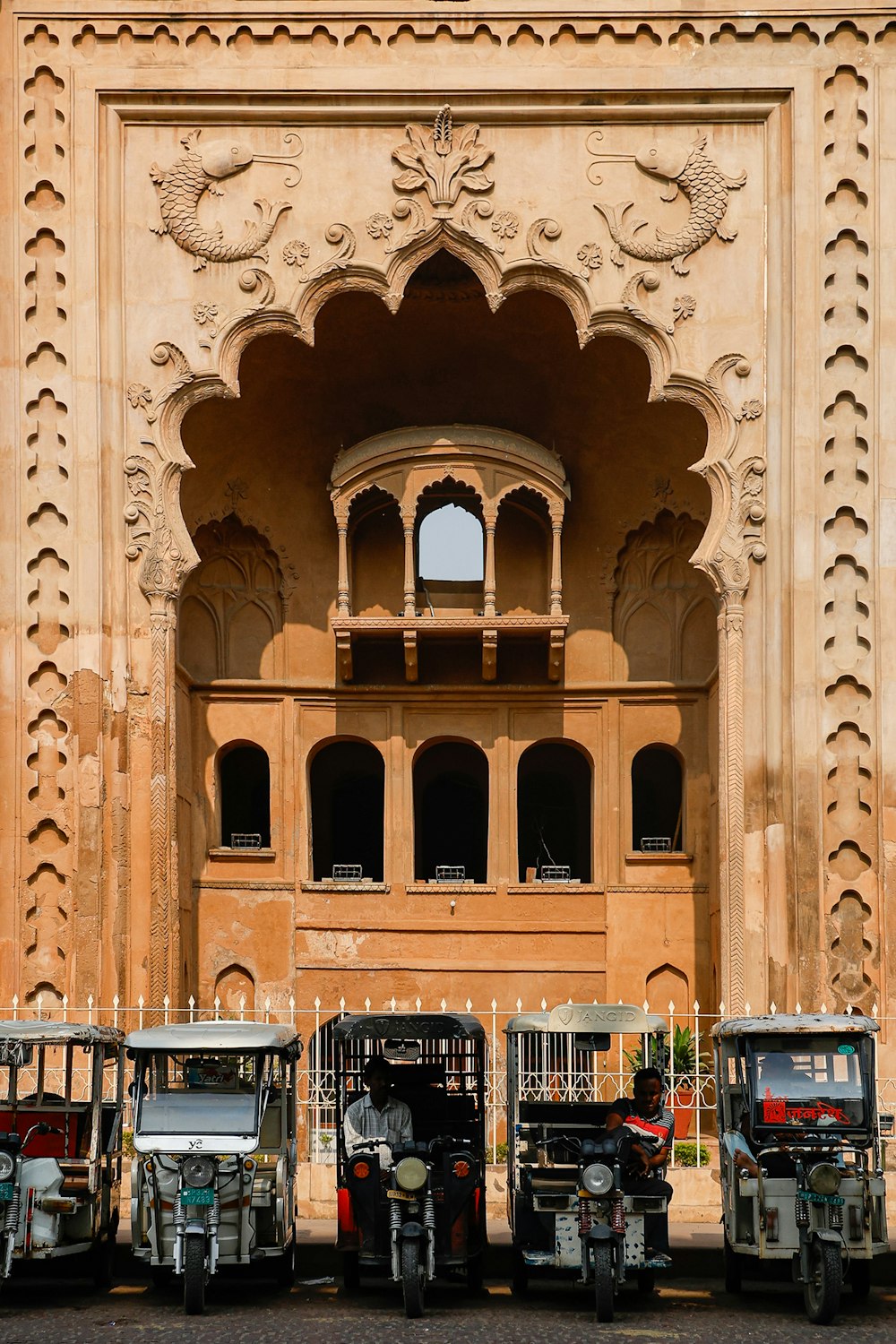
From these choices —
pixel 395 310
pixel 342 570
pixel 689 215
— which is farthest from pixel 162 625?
pixel 689 215

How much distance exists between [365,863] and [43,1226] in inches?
546

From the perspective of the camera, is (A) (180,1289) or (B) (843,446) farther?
(B) (843,446)

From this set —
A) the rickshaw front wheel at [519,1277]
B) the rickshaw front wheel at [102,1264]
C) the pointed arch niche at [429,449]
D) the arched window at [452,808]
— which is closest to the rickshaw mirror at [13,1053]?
the rickshaw front wheel at [102,1264]

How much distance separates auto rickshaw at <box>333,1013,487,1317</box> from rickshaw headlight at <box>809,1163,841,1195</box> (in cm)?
226

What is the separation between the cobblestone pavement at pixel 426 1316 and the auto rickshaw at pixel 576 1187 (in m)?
0.30

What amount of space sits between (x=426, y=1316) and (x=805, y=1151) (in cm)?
270

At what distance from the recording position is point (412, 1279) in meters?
12.3

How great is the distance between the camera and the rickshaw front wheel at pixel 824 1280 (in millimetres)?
12039

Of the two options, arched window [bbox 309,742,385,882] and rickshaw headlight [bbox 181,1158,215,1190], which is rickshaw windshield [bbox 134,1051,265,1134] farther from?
arched window [bbox 309,742,385,882]

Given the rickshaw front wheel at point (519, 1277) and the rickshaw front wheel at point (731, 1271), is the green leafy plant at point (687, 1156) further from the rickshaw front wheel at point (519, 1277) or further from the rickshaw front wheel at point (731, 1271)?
the rickshaw front wheel at point (519, 1277)

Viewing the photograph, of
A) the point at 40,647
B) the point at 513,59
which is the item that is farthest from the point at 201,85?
the point at 40,647

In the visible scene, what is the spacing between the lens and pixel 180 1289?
13.4 metres

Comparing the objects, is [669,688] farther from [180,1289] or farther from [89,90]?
[180,1289]

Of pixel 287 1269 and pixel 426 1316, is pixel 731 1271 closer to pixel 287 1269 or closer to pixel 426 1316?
pixel 426 1316
